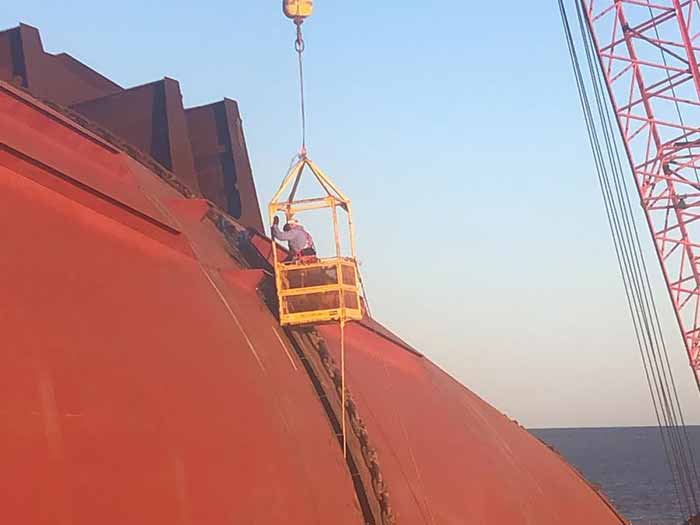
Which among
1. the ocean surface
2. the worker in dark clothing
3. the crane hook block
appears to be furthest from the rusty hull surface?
the ocean surface

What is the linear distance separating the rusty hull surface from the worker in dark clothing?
0.50 metres

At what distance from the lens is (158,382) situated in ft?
20.2

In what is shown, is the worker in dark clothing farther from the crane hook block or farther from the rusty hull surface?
the crane hook block

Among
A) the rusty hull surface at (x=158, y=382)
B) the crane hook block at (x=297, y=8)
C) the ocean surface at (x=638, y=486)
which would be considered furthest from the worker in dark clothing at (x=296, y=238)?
the ocean surface at (x=638, y=486)

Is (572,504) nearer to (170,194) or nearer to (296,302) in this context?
(296,302)

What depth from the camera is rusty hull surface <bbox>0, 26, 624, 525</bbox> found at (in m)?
4.99

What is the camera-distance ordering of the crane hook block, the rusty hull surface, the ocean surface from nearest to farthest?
1. the rusty hull surface
2. the crane hook block
3. the ocean surface


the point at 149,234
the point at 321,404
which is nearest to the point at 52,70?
the point at 149,234

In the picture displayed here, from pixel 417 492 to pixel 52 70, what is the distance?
8.69 m

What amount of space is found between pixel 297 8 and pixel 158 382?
21.9ft

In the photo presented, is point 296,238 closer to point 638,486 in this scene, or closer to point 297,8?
point 297,8

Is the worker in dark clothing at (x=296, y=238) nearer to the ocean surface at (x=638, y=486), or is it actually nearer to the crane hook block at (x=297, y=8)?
the crane hook block at (x=297, y=8)

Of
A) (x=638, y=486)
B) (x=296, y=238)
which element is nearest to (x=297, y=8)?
(x=296, y=238)

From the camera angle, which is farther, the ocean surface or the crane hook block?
the ocean surface
